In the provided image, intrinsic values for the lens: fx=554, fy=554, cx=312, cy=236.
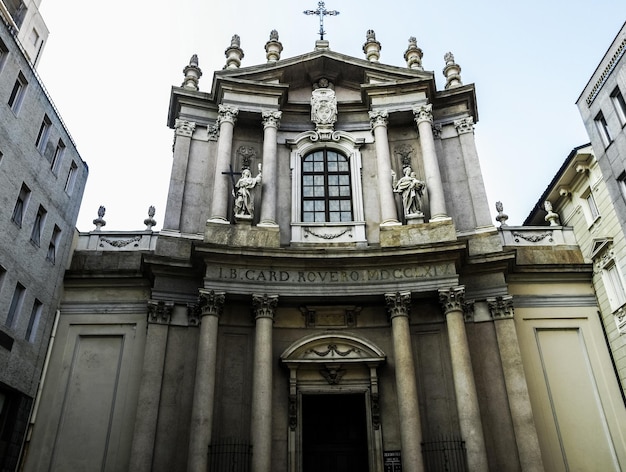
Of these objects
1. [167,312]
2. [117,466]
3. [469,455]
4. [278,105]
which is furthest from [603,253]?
[117,466]

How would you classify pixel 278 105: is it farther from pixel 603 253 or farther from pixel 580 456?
pixel 580 456

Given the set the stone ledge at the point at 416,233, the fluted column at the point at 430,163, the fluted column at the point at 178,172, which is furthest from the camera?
the fluted column at the point at 178,172

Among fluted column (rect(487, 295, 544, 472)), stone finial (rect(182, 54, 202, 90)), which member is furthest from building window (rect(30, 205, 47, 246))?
fluted column (rect(487, 295, 544, 472))

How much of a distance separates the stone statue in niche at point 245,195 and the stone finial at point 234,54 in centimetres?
600

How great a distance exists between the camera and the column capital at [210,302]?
52.8 feet

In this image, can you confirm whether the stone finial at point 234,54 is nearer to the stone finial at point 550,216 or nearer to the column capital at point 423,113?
the column capital at point 423,113

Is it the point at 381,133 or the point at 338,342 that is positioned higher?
the point at 381,133

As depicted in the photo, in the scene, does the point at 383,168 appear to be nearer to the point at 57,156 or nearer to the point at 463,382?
the point at 463,382

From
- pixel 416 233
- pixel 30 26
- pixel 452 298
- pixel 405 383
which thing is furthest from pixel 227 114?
pixel 30 26

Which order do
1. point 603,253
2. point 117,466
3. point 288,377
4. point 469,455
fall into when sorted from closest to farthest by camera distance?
point 469,455, point 117,466, point 288,377, point 603,253

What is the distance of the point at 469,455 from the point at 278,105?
13.6 meters

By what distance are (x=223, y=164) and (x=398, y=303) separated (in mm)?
7782

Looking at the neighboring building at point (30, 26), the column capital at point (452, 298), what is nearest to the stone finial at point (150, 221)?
the column capital at point (452, 298)

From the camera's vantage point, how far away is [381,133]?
20281 millimetres
